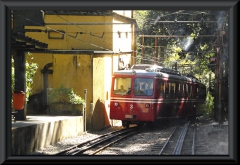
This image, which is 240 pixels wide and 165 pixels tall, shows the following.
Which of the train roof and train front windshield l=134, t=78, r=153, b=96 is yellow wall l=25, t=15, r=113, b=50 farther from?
train front windshield l=134, t=78, r=153, b=96

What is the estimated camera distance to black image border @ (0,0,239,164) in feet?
19.7

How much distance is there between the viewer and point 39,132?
1153cm

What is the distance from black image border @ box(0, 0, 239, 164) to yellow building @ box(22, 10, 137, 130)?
10995 mm

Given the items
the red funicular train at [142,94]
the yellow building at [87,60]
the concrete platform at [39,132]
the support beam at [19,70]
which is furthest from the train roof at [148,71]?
the support beam at [19,70]

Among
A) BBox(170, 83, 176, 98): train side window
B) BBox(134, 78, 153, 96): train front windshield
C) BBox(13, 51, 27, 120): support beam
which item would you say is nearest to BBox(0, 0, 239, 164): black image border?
BBox(13, 51, 27, 120): support beam

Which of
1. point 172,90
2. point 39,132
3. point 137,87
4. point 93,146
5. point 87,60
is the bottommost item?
point 93,146

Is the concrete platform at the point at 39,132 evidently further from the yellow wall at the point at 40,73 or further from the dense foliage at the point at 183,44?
the dense foliage at the point at 183,44

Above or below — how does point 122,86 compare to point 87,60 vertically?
below
